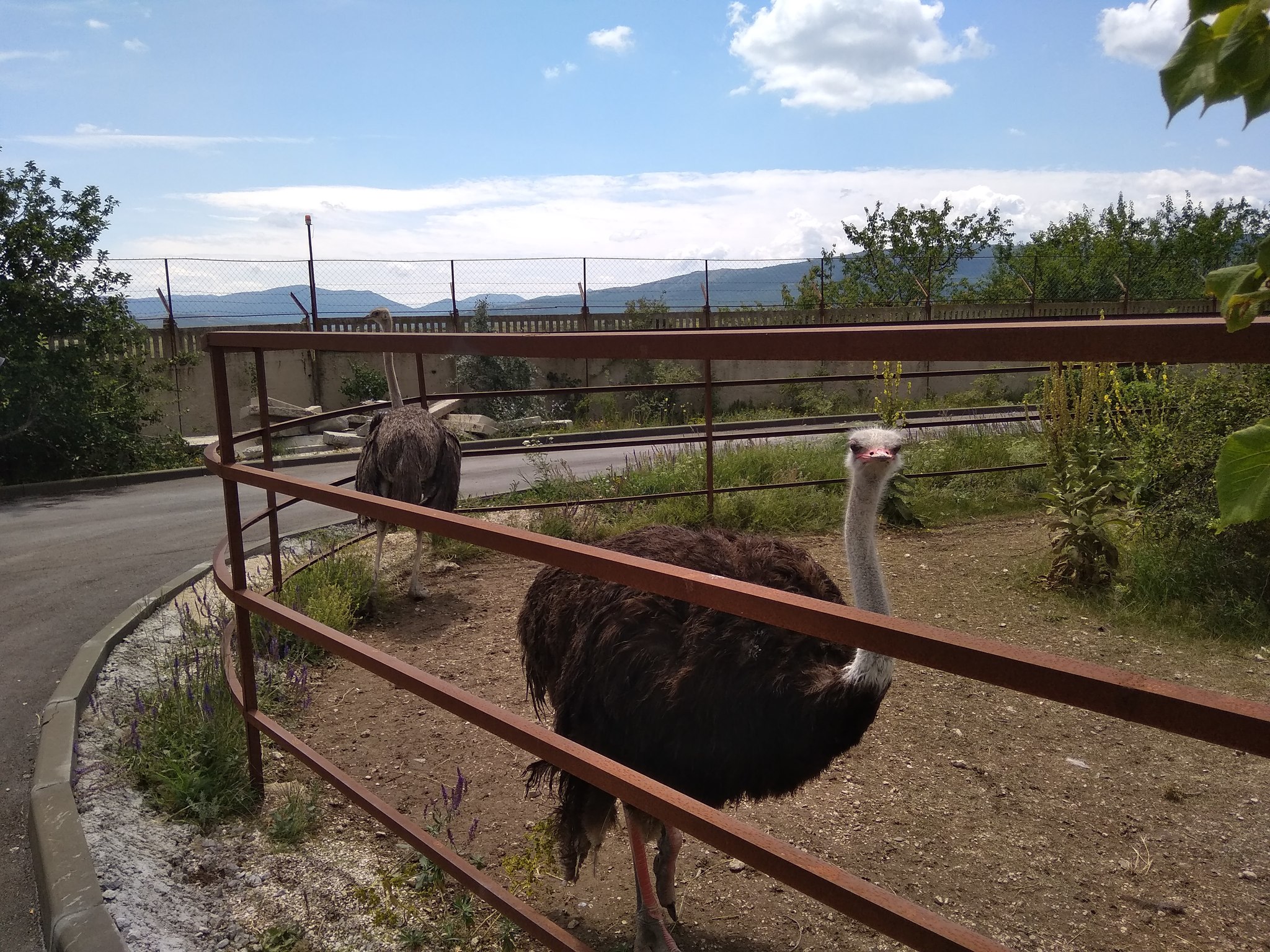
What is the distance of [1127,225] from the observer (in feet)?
92.3

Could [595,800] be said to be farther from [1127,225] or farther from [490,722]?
[1127,225]

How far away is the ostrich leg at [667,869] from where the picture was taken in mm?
2695

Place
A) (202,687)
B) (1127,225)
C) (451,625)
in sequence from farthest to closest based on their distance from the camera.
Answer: (1127,225) → (451,625) → (202,687)

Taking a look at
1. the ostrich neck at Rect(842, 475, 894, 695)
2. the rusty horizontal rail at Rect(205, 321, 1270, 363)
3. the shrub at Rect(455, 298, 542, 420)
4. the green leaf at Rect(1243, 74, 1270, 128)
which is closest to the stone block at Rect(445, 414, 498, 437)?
the shrub at Rect(455, 298, 542, 420)

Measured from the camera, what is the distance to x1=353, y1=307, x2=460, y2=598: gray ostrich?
18.3 feet

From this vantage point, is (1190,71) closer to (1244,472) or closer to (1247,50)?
(1247,50)

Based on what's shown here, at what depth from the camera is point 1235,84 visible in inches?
26.0

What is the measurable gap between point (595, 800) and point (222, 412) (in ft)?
5.13

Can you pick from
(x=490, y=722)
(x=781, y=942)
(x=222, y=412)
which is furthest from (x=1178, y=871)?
(x=222, y=412)

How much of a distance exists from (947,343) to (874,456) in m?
1.34

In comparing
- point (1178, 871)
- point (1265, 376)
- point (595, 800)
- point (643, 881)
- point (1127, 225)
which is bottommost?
point (1178, 871)

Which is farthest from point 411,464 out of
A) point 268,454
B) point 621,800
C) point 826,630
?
point 826,630

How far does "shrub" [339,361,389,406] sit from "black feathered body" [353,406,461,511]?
9.31 m

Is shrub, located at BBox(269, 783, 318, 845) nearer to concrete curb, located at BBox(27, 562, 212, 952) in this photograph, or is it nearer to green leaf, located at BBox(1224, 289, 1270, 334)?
concrete curb, located at BBox(27, 562, 212, 952)
